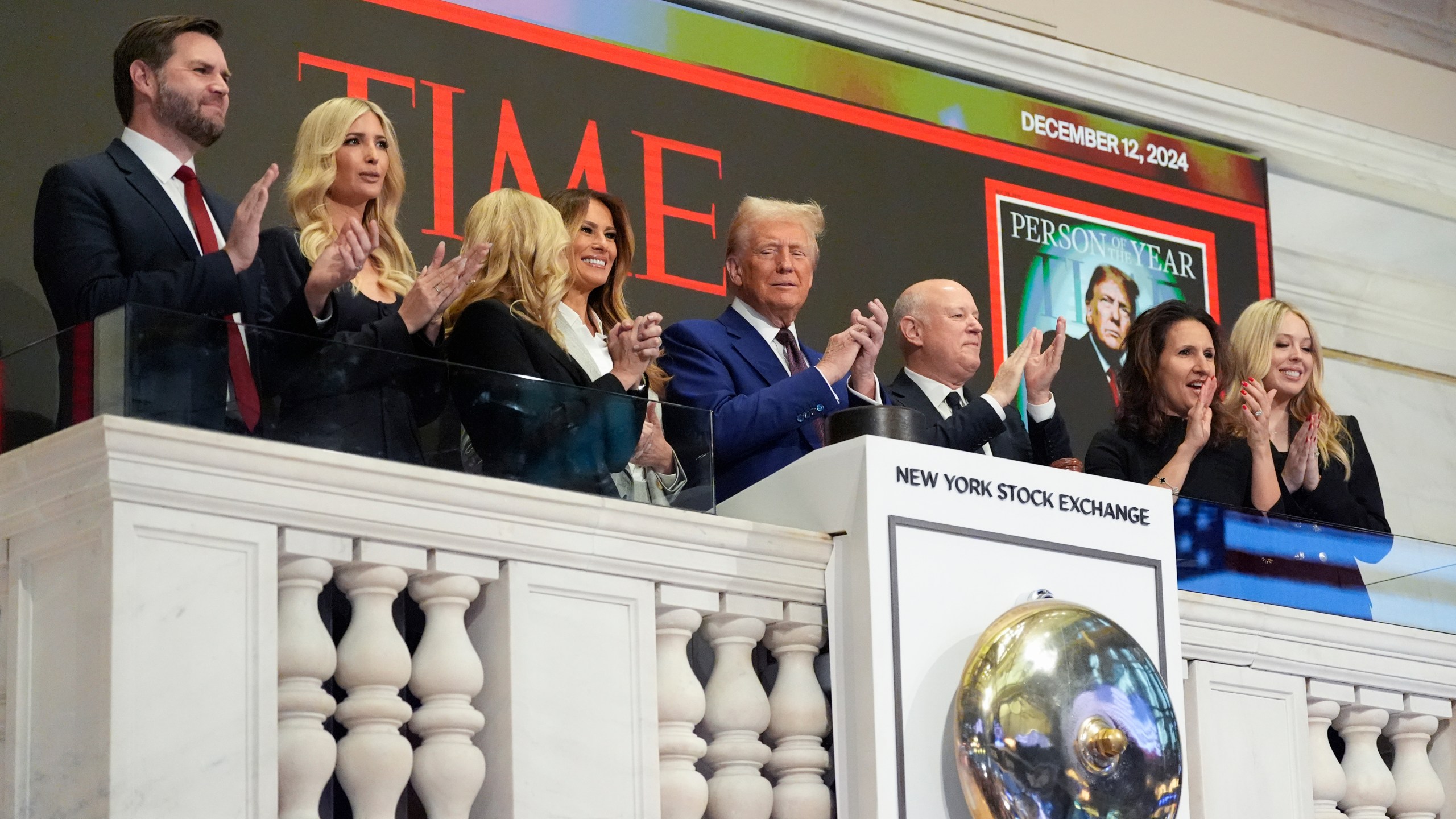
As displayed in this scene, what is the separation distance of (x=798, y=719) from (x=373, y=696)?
0.66 metres

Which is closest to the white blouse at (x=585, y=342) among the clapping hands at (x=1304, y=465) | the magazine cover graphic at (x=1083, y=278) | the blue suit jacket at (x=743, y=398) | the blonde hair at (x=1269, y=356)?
the blue suit jacket at (x=743, y=398)

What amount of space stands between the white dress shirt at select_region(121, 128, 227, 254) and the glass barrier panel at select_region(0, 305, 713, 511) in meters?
0.98

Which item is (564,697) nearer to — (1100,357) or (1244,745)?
(1244,745)

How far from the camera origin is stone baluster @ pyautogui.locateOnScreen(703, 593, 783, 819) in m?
2.83

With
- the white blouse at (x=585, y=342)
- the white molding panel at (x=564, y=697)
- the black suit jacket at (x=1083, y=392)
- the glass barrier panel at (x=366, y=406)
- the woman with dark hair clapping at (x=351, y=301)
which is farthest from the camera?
the black suit jacket at (x=1083, y=392)

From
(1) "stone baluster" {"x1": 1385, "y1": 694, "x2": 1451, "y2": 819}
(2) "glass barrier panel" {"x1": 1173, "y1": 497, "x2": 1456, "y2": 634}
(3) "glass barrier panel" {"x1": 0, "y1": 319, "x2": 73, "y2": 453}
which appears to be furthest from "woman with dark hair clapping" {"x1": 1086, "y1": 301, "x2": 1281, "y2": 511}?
(3) "glass barrier panel" {"x1": 0, "y1": 319, "x2": 73, "y2": 453}

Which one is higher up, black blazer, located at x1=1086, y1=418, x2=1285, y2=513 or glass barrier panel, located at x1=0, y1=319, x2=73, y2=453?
black blazer, located at x1=1086, y1=418, x2=1285, y2=513

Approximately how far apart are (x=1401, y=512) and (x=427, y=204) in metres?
3.80

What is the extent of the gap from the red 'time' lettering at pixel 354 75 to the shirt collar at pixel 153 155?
1.29 meters

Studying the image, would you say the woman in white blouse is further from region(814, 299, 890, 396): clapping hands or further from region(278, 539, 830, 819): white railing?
region(278, 539, 830, 819): white railing

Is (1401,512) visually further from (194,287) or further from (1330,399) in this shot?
(194,287)

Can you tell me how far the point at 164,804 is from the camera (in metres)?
2.32

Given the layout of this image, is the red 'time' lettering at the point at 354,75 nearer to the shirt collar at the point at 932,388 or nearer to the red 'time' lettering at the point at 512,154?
the red 'time' lettering at the point at 512,154

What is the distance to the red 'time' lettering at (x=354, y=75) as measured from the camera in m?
4.83
